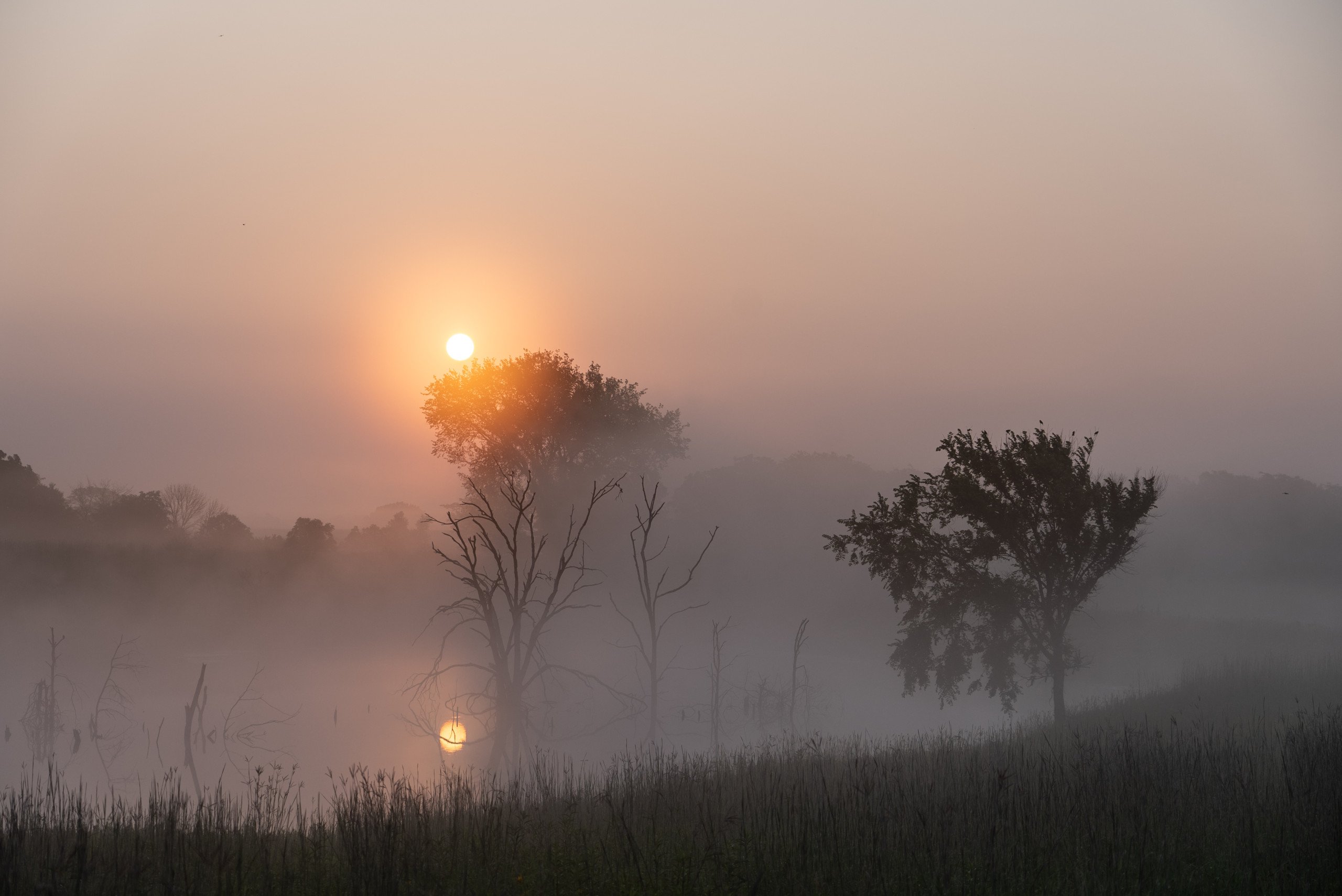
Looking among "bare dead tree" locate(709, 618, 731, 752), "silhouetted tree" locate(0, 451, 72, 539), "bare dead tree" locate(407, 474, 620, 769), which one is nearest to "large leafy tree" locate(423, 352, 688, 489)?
"bare dead tree" locate(407, 474, 620, 769)

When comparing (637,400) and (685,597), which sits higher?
(637,400)

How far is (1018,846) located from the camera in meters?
8.55

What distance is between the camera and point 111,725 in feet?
144

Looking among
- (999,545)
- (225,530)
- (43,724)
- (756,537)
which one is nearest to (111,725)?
(43,724)

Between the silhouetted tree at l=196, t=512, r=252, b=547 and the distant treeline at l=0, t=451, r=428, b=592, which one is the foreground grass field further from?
the silhouetted tree at l=196, t=512, r=252, b=547

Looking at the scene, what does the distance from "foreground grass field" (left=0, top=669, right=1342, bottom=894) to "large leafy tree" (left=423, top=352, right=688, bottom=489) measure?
127ft

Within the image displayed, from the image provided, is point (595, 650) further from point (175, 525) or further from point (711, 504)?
point (175, 525)

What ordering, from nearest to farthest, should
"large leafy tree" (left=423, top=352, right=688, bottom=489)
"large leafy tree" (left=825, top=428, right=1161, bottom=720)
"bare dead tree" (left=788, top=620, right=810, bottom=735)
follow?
1. "large leafy tree" (left=825, top=428, right=1161, bottom=720)
2. "bare dead tree" (left=788, top=620, right=810, bottom=735)
3. "large leafy tree" (left=423, top=352, right=688, bottom=489)

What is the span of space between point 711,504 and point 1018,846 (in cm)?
8648

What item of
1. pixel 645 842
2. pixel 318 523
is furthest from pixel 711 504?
pixel 645 842

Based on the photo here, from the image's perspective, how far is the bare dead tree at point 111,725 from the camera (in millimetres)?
35781

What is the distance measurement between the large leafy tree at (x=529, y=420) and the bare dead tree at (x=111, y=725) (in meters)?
19.7

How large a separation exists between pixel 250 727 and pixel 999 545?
37.4m

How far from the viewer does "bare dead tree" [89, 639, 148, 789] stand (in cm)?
3578
